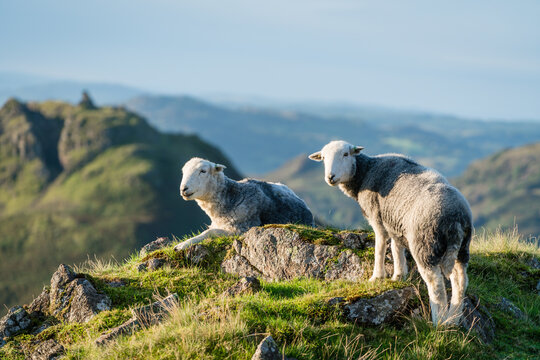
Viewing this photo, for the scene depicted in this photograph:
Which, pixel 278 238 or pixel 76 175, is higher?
pixel 278 238

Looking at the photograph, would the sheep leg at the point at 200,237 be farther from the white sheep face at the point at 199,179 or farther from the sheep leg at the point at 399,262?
the sheep leg at the point at 399,262

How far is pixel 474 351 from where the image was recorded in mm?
8195

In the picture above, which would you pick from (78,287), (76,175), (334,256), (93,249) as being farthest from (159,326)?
(76,175)

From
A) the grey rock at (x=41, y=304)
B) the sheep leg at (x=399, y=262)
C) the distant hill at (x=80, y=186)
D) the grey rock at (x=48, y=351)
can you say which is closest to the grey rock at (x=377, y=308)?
the sheep leg at (x=399, y=262)

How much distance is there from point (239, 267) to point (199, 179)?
2812 millimetres

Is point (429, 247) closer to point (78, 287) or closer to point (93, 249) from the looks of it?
point (78, 287)

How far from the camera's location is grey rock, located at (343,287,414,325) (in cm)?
845

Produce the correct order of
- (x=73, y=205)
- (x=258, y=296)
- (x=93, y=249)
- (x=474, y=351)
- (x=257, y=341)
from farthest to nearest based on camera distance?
(x=73, y=205), (x=93, y=249), (x=258, y=296), (x=474, y=351), (x=257, y=341)

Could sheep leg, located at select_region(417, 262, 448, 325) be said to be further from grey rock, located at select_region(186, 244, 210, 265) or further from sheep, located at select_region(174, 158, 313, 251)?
sheep, located at select_region(174, 158, 313, 251)

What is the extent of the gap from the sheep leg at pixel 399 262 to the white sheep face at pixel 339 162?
62.5 inches

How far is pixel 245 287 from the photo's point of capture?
964 cm

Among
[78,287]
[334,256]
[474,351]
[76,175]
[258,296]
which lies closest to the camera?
[474,351]

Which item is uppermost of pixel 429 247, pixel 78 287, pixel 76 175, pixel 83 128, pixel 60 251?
pixel 429 247

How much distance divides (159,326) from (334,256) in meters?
4.22
